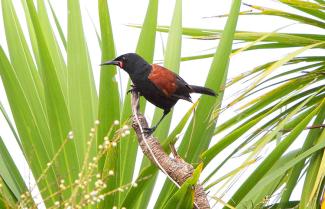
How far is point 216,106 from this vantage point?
303 cm

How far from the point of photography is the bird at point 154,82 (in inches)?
111

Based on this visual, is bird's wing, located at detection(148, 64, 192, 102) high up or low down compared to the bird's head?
down

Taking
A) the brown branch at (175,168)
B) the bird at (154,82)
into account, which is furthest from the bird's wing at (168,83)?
the brown branch at (175,168)

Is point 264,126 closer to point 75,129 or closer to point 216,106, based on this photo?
point 216,106

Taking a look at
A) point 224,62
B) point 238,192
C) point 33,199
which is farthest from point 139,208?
point 33,199

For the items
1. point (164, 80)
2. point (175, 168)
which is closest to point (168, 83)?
point (164, 80)

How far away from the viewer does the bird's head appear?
9.32 feet

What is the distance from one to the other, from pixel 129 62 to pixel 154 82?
12cm

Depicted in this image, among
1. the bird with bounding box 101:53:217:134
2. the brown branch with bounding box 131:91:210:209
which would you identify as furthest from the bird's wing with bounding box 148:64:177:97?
the brown branch with bounding box 131:91:210:209

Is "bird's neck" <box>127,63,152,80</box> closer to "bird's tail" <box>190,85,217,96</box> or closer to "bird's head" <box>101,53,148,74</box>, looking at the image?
"bird's head" <box>101,53,148,74</box>

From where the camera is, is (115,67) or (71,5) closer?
(115,67)

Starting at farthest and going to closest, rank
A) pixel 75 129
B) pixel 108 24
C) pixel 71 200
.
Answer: pixel 75 129
pixel 108 24
pixel 71 200

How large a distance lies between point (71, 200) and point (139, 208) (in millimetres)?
1285

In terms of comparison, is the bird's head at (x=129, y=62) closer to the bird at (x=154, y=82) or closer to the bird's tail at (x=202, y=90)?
the bird at (x=154, y=82)
